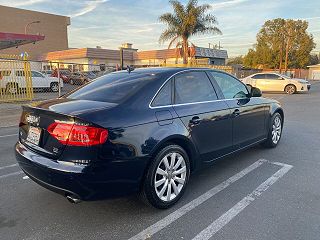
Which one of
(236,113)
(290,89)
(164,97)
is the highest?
(164,97)

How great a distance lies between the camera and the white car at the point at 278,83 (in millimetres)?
19812

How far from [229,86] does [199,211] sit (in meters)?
2.11

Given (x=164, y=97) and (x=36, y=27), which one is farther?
(x=36, y=27)

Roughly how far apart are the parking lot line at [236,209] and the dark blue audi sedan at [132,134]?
582mm

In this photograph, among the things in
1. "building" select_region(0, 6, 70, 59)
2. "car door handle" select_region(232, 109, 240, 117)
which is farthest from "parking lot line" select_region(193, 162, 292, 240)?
"building" select_region(0, 6, 70, 59)

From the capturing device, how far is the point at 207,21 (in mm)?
24797

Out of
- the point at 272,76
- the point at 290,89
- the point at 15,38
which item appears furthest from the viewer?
the point at 272,76

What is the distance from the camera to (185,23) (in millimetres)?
24328

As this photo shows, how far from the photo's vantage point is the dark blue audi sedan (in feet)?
8.88

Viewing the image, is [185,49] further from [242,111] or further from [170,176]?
[170,176]

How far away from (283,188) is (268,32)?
56.0 m

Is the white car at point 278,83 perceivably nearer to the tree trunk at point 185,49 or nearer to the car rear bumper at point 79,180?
the tree trunk at point 185,49

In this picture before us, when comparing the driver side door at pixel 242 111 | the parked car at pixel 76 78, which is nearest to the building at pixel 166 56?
the parked car at pixel 76 78

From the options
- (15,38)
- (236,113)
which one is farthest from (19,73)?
(236,113)
